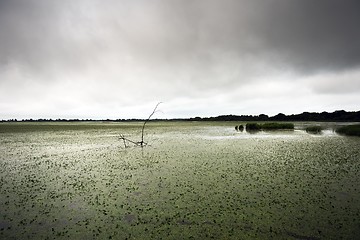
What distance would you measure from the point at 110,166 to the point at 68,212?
6593 millimetres

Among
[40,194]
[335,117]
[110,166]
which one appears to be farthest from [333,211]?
[335,117]

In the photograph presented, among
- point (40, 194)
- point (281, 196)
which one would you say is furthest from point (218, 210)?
point (40, 194)

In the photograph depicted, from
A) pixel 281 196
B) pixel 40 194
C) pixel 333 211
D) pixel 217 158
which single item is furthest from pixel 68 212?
pixel 217 158

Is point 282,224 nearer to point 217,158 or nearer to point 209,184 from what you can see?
point 209,184

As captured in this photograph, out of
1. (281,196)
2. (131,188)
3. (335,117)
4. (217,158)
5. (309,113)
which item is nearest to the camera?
(281,196)

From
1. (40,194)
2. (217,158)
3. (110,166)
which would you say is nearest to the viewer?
(40,194)

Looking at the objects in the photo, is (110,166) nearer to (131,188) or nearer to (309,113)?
(131,188)

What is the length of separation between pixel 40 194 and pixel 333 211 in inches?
390

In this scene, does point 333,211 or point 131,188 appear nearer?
point 333,211

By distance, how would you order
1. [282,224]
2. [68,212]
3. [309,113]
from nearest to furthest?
[282,224]
[68,212]
[309,113]

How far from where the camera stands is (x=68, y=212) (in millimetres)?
7008

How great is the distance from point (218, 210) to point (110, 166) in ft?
28.0

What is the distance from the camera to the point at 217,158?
15.1 meters

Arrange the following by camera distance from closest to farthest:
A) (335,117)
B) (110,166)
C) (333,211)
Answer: (333,211)
(110,166)
(335,117)
